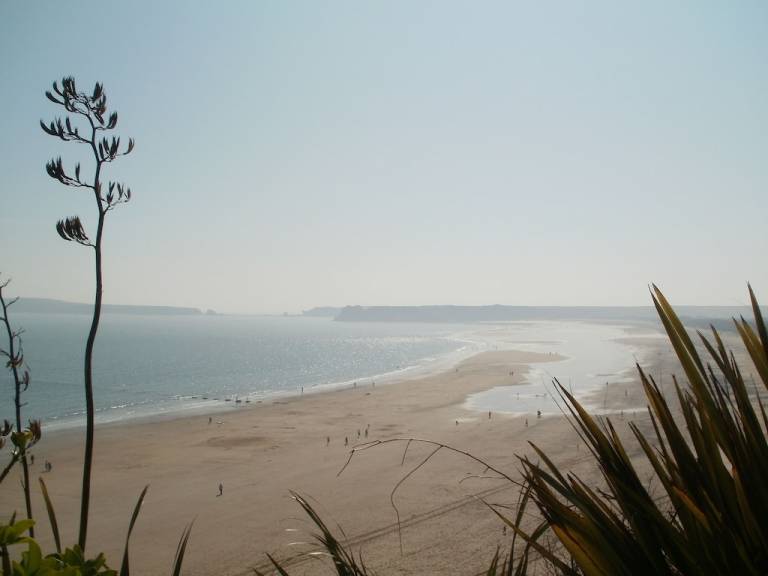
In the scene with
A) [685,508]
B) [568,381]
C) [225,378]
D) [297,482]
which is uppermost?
[685,508]

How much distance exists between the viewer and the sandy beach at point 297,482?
1284cm

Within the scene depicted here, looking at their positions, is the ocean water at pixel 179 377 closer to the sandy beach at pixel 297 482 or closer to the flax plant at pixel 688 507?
the sandy beach at pixel 297 482

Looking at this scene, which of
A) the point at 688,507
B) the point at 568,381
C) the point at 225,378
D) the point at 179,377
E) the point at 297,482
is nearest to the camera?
the point at 688,507

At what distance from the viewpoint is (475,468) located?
63.0 ft

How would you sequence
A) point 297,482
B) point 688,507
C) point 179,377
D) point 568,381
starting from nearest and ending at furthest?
point 688,507 < point 297,482 < point 568,381 < point 179,377

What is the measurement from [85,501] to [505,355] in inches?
2764

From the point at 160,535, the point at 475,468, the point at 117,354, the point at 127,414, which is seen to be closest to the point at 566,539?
the point at 160,535

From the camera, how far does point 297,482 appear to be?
19.5 metres

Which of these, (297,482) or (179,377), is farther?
(179,377)

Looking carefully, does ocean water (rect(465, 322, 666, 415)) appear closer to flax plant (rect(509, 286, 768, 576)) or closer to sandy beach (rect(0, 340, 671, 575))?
sandy beach (rect(0, 340, 671, 575))

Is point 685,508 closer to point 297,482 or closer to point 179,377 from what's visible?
point 297,482

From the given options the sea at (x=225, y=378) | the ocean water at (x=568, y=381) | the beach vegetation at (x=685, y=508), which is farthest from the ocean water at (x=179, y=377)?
the beach vegetation at (x=685, y=508)

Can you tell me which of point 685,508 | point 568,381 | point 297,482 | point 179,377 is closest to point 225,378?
point 179,377

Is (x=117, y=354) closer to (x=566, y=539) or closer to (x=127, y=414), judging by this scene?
(x=127, y=414)
